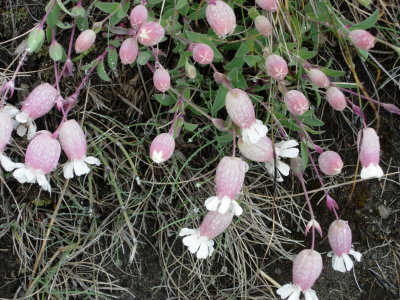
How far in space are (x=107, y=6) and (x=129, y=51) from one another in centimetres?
19

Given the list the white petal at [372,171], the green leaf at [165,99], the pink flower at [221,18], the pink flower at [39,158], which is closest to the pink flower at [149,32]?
the pink flower at [221,18]

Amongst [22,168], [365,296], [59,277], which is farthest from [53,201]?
[365,296]

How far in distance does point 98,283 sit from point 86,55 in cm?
86

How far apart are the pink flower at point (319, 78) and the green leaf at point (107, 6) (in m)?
0.69

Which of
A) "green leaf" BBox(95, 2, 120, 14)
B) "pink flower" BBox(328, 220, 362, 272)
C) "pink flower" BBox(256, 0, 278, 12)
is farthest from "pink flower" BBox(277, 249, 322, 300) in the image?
"green leaf" BBox(95, 2, 120, 14)

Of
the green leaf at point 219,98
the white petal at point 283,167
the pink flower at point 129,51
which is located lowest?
the white petal at point 283,167

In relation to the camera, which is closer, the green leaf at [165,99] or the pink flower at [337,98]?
the pink flower at [337,98]

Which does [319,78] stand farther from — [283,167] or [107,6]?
[107,6]

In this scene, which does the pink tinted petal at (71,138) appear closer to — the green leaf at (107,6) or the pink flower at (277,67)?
the green leaf at (107,6)

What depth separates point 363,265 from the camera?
245 cm

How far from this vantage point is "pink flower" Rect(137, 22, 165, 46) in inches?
75.9

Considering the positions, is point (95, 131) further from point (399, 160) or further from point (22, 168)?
point (399, 160)

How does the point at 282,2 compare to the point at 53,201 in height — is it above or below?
above

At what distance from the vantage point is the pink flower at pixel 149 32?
1.93m
